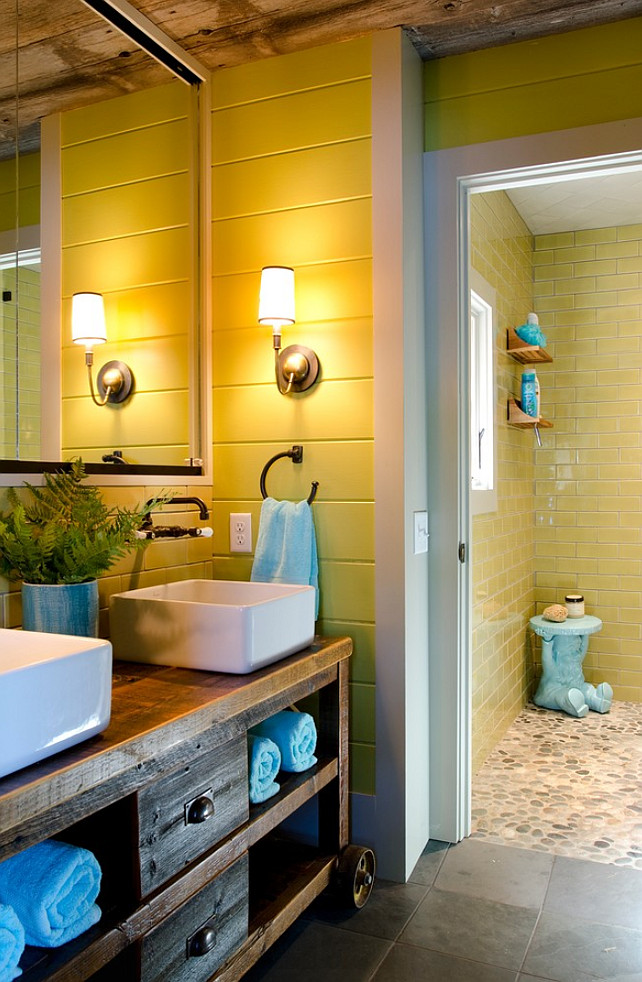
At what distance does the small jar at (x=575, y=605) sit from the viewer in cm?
450

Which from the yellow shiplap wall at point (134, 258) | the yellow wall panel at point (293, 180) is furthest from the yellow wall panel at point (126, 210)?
the yellow wall panel at point (293, 180)

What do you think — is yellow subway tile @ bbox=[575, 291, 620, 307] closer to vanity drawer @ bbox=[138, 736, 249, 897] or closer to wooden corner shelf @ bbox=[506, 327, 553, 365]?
wooden corner shelf @ bbox=[506, 327, 553, 365]

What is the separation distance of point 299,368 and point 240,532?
1.91ft

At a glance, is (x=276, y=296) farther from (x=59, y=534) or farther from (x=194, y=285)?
(x=59, y=534)

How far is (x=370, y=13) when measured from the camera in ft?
7.73

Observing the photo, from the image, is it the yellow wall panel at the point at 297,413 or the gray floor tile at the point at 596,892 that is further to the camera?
the yellow wall panel at the point at 297,413

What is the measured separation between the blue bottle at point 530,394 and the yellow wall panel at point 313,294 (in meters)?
2.00

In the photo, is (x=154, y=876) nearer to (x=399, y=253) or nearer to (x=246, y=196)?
(x=399, y=253)

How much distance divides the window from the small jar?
109cm

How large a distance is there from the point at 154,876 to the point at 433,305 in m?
1.88

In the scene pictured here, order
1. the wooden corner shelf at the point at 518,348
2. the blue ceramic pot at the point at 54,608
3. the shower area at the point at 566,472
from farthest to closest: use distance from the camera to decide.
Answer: the wooden corner shelf at the point at 518,348 → the shower area at the point at 566,472 → the blue ceramic pot at the point at 54,608

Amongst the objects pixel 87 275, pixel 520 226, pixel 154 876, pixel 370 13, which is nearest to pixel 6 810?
pixel 154 876

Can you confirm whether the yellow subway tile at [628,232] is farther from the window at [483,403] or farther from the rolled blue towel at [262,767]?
the rolled blue towel at [262,767]

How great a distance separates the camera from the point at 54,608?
183 centimetres
